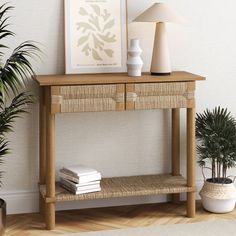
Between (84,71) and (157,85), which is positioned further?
(84,71)

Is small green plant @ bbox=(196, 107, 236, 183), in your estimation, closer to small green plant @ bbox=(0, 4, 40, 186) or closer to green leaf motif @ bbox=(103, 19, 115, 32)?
green leaf motif @ bbox=(103, 19, 115, 32)

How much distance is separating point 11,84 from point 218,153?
4.60 ft

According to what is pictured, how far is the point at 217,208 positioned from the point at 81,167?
0.94 m

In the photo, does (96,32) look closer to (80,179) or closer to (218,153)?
(80,179)

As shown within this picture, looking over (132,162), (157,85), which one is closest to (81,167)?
(132,162)

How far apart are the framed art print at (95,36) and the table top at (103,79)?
127 millimetres

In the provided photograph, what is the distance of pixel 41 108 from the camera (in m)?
3.98

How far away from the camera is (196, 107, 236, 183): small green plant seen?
13.1 feet

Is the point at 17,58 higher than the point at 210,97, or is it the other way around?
the point at 17,58

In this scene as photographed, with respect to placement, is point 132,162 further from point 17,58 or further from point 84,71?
point 17,58

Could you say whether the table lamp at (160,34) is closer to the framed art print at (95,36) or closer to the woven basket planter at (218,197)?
the framed art print at (95,36)

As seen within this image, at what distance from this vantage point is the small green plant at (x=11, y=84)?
3.62 m

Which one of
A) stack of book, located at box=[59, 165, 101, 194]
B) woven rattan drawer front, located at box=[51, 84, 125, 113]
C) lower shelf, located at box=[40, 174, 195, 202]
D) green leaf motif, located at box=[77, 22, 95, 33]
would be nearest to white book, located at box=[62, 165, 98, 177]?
stack of book, located at box=[59, 165, 101, 194]

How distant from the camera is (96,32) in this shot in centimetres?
405
